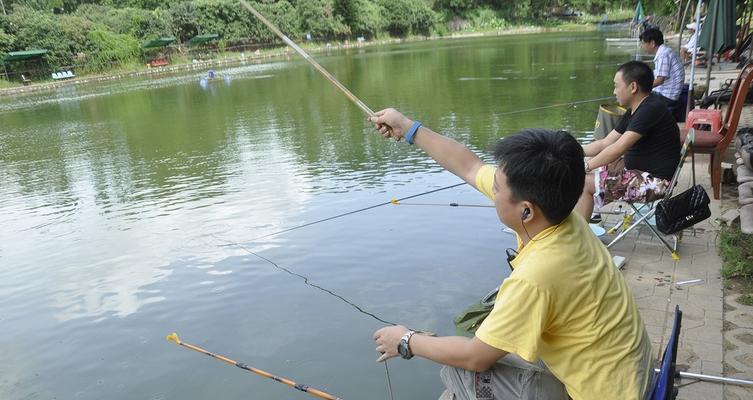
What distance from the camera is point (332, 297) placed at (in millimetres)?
4695

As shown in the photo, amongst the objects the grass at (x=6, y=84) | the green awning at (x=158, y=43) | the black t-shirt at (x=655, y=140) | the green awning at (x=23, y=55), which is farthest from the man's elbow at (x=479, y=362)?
the green awning at (x=158, y=43)

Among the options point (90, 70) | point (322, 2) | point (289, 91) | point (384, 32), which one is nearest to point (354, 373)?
point (289, 91)

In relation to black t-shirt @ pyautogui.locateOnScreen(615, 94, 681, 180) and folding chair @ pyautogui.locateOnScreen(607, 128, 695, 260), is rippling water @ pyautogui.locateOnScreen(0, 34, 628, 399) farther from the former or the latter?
black t-shirt @ pyautogui.locateOnScreen(615, 94, 681, 180)

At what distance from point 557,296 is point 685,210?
265 centimetres

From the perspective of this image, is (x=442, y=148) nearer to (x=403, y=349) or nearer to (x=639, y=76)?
(x=403, y=349)

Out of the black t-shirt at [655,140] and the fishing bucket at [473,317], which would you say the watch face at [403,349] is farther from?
the black t-shirt at [655,140]

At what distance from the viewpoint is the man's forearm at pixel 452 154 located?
229 cm

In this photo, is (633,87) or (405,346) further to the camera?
(633,87)

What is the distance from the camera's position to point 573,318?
1.49 meters

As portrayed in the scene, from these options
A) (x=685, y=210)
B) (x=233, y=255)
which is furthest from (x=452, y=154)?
(x=233, y=255)

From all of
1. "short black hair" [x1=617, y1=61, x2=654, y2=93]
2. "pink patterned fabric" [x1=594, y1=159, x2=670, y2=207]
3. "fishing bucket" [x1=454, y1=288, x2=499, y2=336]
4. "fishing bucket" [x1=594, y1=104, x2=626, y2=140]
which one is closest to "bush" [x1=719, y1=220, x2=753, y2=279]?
"pink patterned fabric" [x1=594, y1=159, x2=670, y2=207]

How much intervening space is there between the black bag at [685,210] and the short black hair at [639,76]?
81 cm

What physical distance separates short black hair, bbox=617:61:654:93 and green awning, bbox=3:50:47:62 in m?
36.7

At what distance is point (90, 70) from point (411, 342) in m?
40.8
